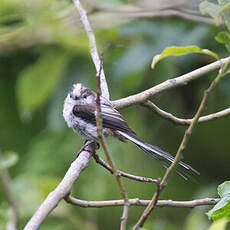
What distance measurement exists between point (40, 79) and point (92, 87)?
0.45 metres

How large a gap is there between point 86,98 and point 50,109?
1072mm

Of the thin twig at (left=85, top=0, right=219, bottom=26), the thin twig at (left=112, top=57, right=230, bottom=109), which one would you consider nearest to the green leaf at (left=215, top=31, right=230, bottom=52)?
the thin twig at (left=112, top=57, right=230, bottom=109)

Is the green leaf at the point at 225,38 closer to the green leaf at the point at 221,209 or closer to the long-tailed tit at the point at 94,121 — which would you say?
the green leaf at the point at 221,209

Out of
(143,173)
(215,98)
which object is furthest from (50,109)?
(215,98)

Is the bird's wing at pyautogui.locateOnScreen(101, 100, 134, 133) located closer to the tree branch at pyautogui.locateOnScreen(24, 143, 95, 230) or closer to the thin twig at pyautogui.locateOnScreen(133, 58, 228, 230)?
the tree branch at pyautogui.locateOnScreen(24, 143, 95, 230)

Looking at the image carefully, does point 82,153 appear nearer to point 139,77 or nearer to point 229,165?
point 139,77

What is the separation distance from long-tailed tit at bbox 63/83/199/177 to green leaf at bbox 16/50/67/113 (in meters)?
0.82

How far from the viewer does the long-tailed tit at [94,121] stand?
2.85m

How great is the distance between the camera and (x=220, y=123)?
4672mm

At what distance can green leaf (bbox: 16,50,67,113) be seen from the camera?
4.46m

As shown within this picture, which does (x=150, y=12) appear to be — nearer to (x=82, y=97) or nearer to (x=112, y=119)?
(x=82, y=97)

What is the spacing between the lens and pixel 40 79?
14.7 feet

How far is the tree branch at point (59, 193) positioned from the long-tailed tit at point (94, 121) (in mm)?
328

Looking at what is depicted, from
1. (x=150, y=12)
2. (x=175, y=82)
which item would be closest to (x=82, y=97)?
(x=150, y=12)
